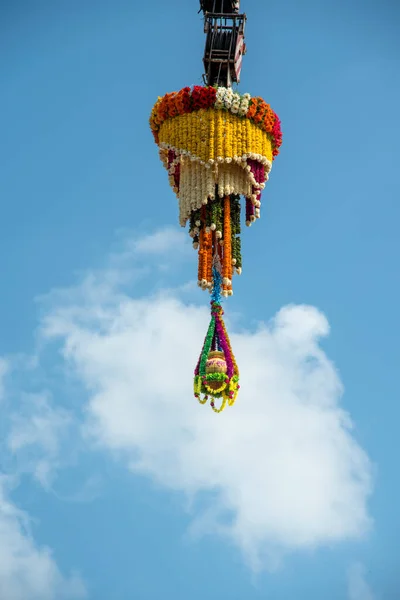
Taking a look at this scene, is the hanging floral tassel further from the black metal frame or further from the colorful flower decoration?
the black metal frame

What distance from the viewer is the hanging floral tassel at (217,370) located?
111 ft

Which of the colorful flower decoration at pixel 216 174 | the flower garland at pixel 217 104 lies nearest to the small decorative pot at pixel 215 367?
the colorful flower decoration at pixel 216 174

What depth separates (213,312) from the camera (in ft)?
114

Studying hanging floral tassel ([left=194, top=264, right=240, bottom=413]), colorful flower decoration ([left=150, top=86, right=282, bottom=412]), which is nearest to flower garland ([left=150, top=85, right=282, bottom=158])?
colorful flower decoration ([left=150, top=86, right=282, bottom=412])

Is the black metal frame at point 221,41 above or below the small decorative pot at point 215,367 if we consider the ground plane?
above

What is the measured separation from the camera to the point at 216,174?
34.6 metres

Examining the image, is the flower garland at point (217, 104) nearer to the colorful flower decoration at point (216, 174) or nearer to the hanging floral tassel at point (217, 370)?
the colorful flower decoration at point (216, 174)

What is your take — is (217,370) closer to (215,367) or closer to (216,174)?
(215,367)

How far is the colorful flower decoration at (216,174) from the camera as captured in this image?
3416 cm

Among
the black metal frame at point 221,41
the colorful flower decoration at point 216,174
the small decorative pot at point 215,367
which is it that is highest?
the black metal frame at point 221,41

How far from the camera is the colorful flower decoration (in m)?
34.2

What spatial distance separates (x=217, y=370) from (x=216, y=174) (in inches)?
230

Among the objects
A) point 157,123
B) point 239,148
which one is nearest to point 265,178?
point 239,148

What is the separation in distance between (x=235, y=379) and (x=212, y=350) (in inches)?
43.8
